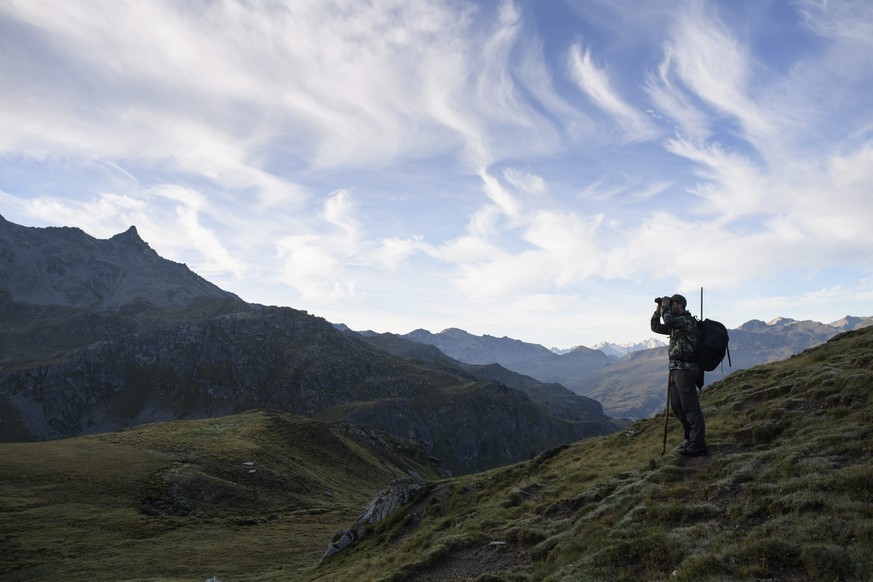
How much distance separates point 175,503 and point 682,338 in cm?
6407

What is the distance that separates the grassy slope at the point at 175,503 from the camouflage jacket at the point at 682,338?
2595 centimetres

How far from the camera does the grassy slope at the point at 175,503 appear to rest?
39.5m

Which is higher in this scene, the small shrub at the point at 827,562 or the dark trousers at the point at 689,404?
the dark trousers at the point at 689,404

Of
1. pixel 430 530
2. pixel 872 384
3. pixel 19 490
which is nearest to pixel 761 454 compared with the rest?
pixel 872 384

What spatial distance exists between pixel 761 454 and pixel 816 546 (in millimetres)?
7648

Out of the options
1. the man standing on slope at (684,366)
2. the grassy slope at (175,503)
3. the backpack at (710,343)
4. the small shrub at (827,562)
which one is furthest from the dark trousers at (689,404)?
the grassy slope at (175,503)

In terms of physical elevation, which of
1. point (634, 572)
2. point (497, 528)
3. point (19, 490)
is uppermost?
point (634, 572)

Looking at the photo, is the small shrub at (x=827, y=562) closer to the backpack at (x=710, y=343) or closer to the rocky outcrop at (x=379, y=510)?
the backpack at (x=710, y=343)

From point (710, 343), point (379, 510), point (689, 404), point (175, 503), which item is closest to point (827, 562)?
point (689, 404)

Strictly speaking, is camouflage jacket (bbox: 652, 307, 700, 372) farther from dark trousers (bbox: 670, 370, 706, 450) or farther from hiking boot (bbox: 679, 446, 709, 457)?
hiking boot (bbox: 679, 446, 709, 457)

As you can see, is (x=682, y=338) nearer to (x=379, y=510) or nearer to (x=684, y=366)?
(x=684, y=366)

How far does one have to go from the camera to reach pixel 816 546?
373 inches

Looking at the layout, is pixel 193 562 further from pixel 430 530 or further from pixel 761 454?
pixel 761 454

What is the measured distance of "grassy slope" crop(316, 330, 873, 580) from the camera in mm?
10320
